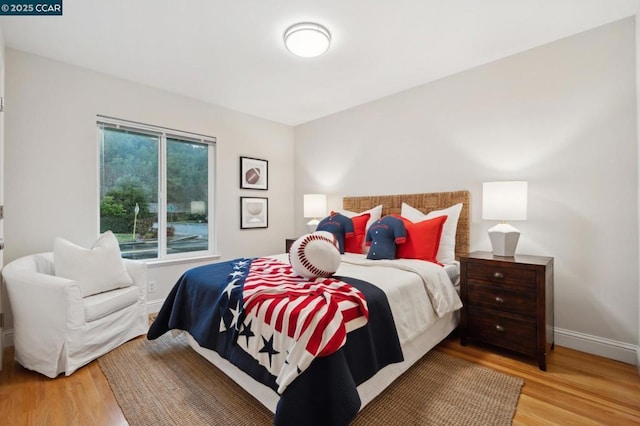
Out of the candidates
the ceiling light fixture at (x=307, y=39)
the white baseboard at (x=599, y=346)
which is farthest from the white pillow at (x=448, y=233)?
the ceiling light fixture at (x=307, y=39)

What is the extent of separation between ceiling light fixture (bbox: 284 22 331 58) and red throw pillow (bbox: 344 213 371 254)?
5.68ft

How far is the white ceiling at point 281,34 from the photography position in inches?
80.5

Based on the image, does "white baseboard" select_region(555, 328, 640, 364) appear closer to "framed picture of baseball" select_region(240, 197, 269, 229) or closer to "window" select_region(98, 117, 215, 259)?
"framed picture of baseball" select_region(240, 197, 269, 229)

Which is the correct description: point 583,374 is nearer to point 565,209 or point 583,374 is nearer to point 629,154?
point 565,209

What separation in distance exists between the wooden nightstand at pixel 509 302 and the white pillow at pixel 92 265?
9.34ft

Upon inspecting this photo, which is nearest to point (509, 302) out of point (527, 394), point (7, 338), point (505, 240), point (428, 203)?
point (505, 240)

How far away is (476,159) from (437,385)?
2046 mm

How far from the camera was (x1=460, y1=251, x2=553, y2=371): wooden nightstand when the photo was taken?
2.07m

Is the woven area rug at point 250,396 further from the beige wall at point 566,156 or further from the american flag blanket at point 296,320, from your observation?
the beige wall at point 566,156

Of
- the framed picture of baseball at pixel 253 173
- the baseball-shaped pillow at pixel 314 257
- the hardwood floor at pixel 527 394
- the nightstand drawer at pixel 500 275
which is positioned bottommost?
the hardwood floor at pixel 527 394

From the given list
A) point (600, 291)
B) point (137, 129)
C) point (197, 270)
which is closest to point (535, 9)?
point (600, 291)

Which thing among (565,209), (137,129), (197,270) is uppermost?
(137,129)

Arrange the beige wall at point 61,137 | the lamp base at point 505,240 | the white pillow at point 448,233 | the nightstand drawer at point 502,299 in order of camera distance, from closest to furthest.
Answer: the nightstand drawer at point 502,299 → the lamp base at point 505,240 → the beige wall at point 61,137 → the white pillow at point 448,233

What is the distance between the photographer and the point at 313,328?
131 cm
